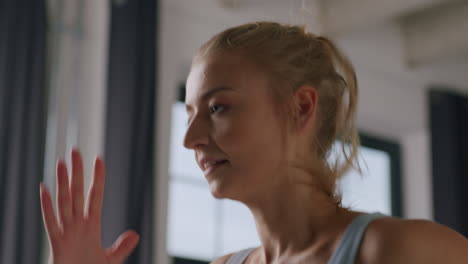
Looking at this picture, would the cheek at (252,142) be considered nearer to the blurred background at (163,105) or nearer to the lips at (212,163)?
the lips at (212,163)

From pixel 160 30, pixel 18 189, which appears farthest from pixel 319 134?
pixel 160 30

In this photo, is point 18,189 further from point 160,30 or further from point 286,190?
point 286,190

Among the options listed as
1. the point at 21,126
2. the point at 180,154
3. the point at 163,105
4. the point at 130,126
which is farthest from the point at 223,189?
the point at 180,154

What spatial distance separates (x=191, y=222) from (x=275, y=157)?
3.41 m

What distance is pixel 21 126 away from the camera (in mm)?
3508

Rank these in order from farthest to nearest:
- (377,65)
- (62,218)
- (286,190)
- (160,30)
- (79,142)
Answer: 1. (377,65)
2. (160,30)
3. (79,142)
4. (286,190)
5. (62,218)

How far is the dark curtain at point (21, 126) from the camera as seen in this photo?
3.42 metres

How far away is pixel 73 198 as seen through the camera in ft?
3.82

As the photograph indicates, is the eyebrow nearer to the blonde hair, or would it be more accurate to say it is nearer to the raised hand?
the blonde hair

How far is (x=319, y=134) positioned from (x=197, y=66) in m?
0.26

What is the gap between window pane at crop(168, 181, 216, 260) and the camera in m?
Result: 4.56

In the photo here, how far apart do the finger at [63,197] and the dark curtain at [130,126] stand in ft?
8.93

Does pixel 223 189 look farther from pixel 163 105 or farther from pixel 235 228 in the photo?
pixel 235 228

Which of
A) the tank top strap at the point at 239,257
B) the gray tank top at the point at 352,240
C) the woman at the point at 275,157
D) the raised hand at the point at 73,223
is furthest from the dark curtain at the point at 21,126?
the gray tank top at the point at 352,240
